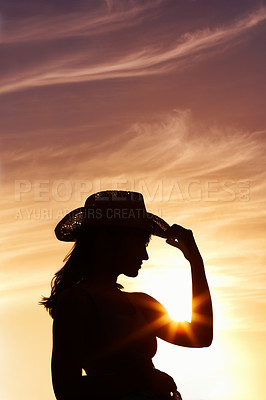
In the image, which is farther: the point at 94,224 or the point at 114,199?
the point at 114,199

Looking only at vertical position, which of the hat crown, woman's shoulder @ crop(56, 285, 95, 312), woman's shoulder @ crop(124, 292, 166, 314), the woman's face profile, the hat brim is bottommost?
woman's shoulder @ crop(56, 285, 95, 312)

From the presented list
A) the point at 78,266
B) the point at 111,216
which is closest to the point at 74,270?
the point at 78,266

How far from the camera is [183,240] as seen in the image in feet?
21.0

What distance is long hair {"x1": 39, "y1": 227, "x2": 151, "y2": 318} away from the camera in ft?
19.7

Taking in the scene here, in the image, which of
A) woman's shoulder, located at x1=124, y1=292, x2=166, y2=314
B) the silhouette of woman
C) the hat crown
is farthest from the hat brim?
woman's shoulder, located at x1=124, y1=292, x2=166, y2=314

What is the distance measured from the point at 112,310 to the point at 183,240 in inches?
41.0

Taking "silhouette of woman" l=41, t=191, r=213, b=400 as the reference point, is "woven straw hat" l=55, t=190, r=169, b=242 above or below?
above

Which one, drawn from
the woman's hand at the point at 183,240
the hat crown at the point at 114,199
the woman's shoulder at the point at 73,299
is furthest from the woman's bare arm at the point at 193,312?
the woman's shoulder at the point at 73,299

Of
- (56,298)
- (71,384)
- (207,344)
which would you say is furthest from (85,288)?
(207,344)

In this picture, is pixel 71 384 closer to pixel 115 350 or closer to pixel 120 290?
pixel 115 350

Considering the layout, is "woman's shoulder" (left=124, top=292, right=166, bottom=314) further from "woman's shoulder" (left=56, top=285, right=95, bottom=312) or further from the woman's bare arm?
"woman's shoulder" (left=56, top=285, right=95, bottom=312)

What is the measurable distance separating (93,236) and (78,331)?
1.01 meters

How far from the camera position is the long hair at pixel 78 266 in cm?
601

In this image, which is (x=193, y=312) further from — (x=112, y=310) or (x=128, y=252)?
(x=112, y=310)
